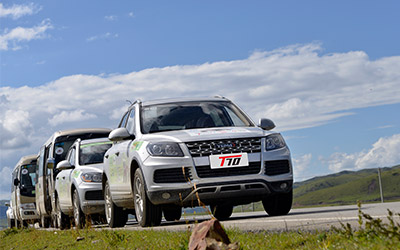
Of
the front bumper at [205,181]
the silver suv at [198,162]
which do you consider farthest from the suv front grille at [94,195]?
the front bumper at [205,181]

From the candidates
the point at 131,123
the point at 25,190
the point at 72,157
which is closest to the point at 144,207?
the point at 131,123

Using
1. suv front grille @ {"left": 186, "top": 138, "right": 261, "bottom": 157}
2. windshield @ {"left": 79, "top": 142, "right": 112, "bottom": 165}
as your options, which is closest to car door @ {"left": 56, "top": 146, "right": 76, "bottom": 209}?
windshield @ {"left": 79, "top": 142, "right": 112, "bottom": 165}

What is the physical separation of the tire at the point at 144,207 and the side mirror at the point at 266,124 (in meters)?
2.03

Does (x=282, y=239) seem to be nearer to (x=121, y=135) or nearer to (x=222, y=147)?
(x=222, y=147)

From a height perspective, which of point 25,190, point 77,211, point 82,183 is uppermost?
point 82,183

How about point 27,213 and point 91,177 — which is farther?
point 27,213

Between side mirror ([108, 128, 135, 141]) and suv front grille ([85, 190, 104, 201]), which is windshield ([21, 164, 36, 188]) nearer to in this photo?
suv front grille ([85, 190, 104, 201])

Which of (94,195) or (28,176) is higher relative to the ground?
(94,195)

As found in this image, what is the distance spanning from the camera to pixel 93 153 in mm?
16734

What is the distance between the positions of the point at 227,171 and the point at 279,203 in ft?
5.06

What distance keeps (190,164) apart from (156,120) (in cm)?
148

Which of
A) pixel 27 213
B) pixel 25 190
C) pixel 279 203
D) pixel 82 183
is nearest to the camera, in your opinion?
pixel 279 203

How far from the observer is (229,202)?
10336 millimetres

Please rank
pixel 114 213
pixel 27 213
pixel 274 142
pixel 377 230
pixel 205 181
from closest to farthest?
pixel 377 230 → pixel 205 181 → pixel 274 142 → pixel 114 213 → pixel 27 213
